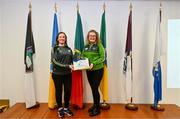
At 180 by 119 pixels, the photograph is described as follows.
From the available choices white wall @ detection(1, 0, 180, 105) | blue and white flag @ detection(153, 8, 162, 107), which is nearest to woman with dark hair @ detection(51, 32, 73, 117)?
white wall @ detection(1, 0, 180, 105)

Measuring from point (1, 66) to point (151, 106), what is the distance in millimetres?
3189

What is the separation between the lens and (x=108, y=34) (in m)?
4.13

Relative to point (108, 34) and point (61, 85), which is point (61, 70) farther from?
point (108, 34)

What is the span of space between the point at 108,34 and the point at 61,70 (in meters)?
1.32

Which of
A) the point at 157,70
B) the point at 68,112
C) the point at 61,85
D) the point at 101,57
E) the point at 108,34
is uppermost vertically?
the point at 108,34

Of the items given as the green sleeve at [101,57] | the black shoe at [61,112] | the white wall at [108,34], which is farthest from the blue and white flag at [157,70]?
the black shoe at [61,112]

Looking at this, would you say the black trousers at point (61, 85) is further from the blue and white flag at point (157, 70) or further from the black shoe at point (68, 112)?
the blue and white flag at point (157, 70)

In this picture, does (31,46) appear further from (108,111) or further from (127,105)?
(127,105)

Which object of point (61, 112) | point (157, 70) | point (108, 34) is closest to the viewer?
point (61, 112)

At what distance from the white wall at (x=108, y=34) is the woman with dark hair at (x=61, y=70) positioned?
670 mm

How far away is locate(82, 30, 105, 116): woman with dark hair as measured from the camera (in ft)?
11.5

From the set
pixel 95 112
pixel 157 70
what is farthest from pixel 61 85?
pixel 157 70

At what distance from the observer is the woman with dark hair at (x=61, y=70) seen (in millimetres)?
3432

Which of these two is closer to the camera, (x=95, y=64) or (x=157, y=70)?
(x=95, y=64)
